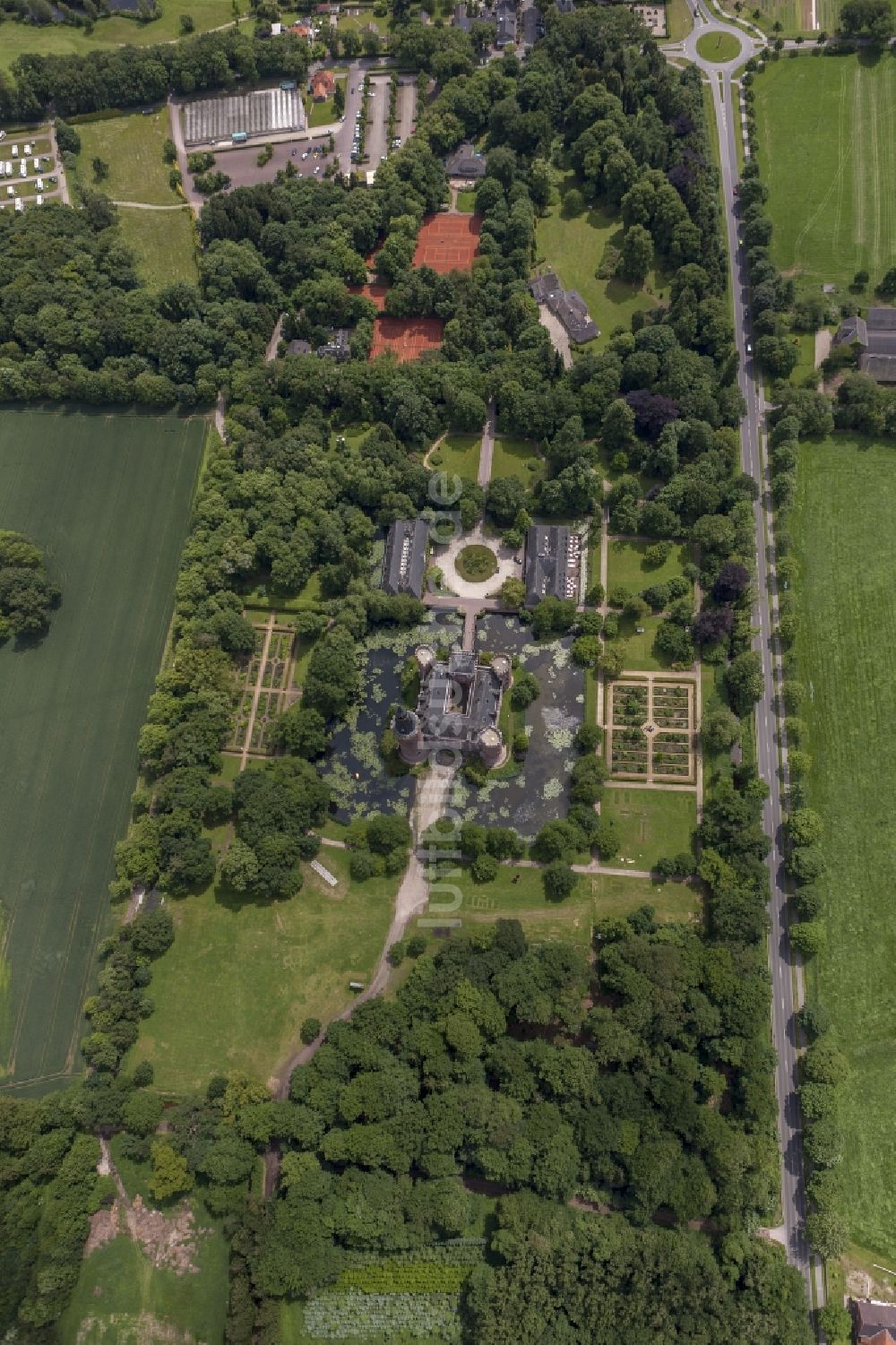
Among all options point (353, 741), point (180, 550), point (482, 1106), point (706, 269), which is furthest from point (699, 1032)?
point (706, 269)

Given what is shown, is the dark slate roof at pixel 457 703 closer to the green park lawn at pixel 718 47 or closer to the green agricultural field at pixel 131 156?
the green agricultural field at pixel 131 156

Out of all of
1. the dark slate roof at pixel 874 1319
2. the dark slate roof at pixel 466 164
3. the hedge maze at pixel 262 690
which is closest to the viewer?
the dark slate roof at pixel 874 1319

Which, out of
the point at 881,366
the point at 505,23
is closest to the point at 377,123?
the point at 505,23

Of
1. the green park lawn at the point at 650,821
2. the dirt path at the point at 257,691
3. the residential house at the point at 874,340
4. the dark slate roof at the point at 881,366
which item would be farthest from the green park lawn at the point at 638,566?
the dirt path at the point at 257,691

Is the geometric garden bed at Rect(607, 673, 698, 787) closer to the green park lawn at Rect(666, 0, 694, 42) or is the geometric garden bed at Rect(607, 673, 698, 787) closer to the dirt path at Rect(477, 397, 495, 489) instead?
the dirt path at Rect(477, 397, 495, 489)

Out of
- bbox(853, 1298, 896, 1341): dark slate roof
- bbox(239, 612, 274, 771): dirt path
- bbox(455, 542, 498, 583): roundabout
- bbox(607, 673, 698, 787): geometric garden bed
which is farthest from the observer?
bbox(455, 542, 498, 583): roundabout

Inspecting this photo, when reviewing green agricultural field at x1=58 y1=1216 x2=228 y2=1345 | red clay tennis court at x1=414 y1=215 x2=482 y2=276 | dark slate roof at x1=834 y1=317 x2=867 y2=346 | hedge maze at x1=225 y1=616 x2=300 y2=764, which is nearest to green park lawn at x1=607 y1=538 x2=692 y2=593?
dark slate roof at x1=834 y1=317 x2=867 y2=346

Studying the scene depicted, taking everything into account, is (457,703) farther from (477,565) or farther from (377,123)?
(377,123)
